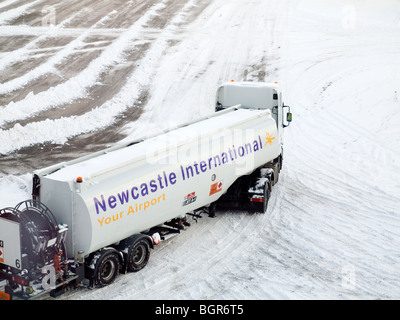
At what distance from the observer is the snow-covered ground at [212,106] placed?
1478 centimetres

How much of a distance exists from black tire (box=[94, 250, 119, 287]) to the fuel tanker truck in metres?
0.02

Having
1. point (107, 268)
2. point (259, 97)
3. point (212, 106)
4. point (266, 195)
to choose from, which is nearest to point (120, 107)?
point (212, 106)

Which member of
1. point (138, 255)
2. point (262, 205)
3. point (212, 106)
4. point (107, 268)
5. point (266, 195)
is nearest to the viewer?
point (107, 268)

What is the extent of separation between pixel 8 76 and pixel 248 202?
19.0 meters

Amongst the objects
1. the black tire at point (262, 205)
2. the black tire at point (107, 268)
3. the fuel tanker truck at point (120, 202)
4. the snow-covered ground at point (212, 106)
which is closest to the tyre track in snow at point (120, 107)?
the snow-covered ground at point (212, 106)

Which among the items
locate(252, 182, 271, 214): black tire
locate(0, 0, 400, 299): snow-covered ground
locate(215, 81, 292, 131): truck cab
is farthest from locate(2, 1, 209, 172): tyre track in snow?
locate(252, 182, 271, 214): black tire

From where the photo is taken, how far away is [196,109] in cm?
2978

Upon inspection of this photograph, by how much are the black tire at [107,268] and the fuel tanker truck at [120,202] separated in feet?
0.08

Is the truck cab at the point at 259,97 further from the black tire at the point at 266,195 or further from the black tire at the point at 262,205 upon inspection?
the black tire at the point at 262,205

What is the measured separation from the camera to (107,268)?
13891 millimetres

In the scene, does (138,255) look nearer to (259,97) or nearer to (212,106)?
(259,97)

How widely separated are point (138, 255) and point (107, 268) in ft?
3.69

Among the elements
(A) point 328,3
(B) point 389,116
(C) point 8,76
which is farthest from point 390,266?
(A) point 328,3
